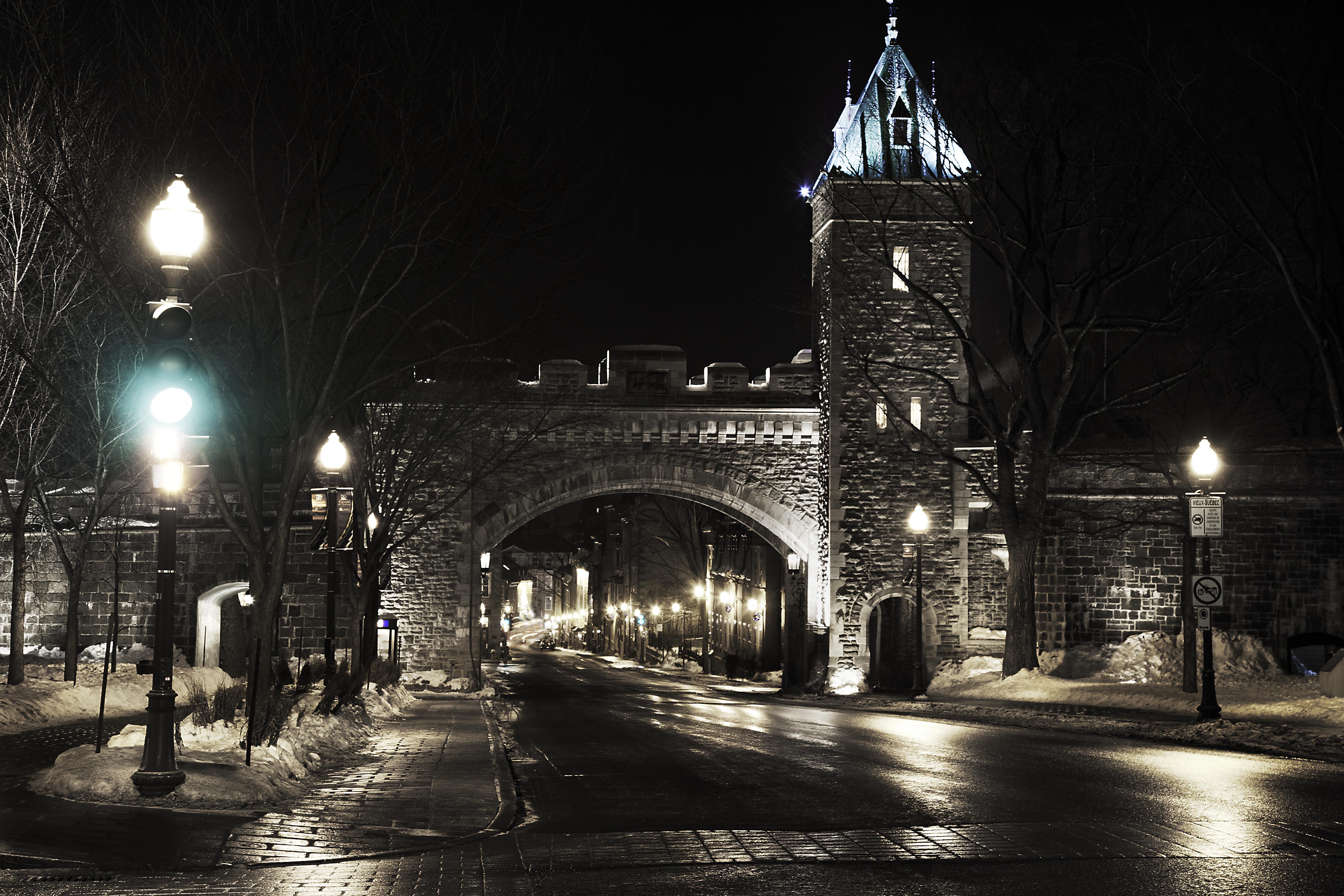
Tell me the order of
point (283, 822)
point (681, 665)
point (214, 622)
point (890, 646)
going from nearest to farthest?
point (283, 822), point (214, 622), point (890, 646), point (681, 665)

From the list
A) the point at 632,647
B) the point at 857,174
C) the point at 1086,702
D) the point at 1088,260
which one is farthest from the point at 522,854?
the point at 632,647

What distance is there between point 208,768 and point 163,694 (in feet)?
3.18

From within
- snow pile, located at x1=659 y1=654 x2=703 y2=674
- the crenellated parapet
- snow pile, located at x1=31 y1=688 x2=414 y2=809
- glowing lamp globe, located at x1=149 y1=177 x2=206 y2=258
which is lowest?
snow pile, located at x1=659 y1=654 x2=703 y2=674

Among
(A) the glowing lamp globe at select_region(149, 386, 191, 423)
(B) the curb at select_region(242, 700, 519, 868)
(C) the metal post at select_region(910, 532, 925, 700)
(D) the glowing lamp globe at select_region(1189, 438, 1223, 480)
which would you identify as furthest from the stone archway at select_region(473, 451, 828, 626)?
(A) the glowing lamp globe at select_region(149, 386, 191, 423)

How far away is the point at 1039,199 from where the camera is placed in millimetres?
26844

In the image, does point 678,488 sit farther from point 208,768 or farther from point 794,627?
point 208,768

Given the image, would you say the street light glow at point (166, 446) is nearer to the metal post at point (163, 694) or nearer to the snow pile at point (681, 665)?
the metal post at point (163, 694)

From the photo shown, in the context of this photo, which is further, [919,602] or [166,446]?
[919,602]

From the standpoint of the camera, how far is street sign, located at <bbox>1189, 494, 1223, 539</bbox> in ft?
61.6

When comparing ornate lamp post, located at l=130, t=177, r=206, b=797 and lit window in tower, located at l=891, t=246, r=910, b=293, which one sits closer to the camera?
ornate lamp post, located at l=130, t=177, r=206, b=797

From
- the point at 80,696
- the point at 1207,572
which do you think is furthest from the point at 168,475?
the point at 1207,572

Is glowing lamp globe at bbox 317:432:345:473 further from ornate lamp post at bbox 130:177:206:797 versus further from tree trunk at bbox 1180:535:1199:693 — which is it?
tree trunk at bbox 1180:535:1199:693

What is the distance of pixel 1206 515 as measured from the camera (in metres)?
18.9

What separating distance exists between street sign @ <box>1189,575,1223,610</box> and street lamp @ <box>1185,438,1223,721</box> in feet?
0.28
